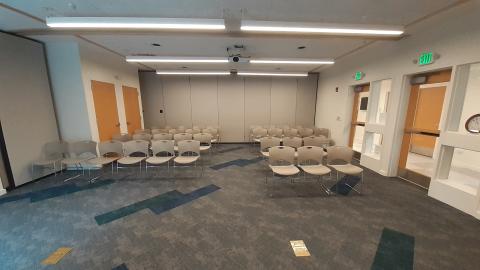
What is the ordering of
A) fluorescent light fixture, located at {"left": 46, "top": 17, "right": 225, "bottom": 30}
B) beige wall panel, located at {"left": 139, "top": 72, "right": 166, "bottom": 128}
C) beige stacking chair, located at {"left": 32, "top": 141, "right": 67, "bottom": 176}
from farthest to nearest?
beige wall panel, located at {"left": 139, "top": 72, "right": 166, "bottom": 128}
beige stacking chair, located at {"left": 32, "top": 141, "right": 67, "bottom": 176}
fluorescent light fixture, located at {"left": 46, "top": 17, "right": 225, "bottom": 30}

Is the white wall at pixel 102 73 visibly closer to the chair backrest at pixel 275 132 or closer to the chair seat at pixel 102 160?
the chair seat at pixel 102 160

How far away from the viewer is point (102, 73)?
5.28m

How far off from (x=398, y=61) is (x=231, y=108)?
5.93 meters

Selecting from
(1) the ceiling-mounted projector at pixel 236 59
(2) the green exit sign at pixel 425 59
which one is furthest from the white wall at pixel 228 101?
(2) the green exit sign at pixel 425 59

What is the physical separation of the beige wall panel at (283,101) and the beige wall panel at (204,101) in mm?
2752

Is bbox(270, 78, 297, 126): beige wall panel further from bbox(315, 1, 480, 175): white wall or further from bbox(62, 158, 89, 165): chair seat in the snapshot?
bbox(62, 158, 89, 165): chair seat

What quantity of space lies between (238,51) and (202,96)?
11.8ft

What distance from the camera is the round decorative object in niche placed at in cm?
301

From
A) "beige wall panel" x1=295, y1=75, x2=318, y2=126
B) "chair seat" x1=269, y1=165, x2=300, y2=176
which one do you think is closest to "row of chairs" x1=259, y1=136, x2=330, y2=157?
"chair seat" x1=269, y1=165, x2=300, y2=176

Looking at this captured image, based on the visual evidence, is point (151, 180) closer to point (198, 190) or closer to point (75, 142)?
point (198, 190)

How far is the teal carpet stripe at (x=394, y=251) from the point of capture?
2.00 m

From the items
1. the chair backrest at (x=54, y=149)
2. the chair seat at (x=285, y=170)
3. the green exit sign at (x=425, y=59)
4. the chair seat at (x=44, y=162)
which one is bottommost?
the chair seat at (x=44, y=162)

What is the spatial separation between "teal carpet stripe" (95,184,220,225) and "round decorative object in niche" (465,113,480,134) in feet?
15.7

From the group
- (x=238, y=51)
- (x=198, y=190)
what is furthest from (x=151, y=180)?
(x=238, y=51)
